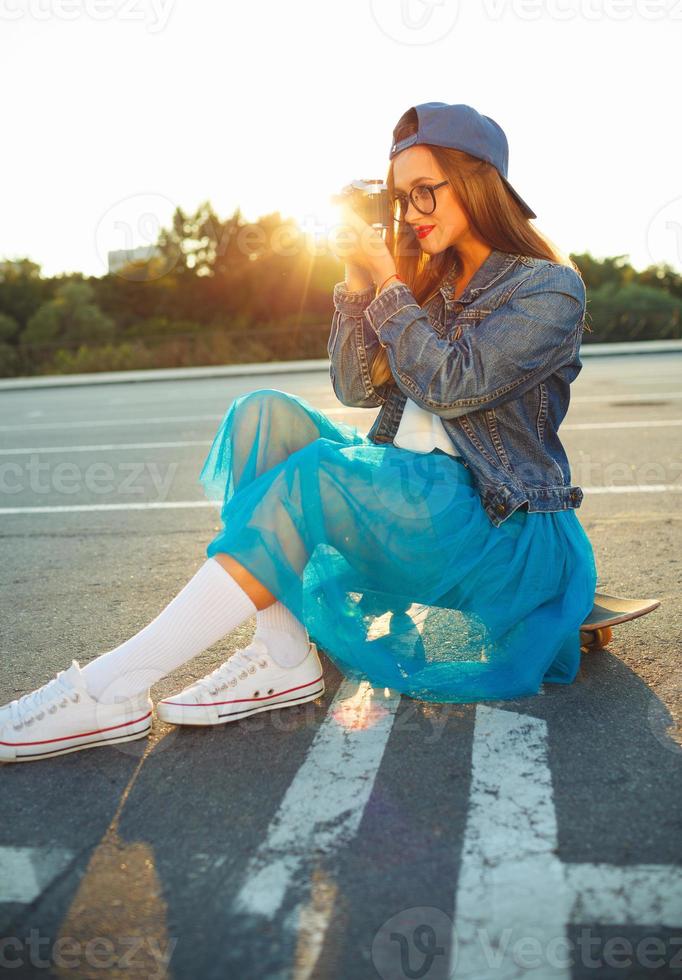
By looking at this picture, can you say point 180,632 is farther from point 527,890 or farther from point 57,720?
point 527,890

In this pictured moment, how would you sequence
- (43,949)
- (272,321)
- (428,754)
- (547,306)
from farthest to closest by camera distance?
(272,321)
(547,306)
(428,754)
(43,949)

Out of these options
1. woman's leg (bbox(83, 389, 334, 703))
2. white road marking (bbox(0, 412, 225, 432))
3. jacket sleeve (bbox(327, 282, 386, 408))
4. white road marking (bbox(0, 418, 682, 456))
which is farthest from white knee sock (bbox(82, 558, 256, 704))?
white road marking (bbox(0, 412, 225, 432))

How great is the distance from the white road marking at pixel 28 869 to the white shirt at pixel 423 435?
1339 mm

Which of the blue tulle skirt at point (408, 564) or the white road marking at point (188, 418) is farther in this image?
the white road marking at point (188, 418)

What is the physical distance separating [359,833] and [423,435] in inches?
44.3

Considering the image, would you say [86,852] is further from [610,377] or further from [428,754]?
[610,377]

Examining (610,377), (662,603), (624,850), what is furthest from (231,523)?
(610,377)

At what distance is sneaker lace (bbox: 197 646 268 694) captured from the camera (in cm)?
242

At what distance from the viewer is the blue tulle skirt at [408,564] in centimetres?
233

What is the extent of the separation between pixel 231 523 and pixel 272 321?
34.9m

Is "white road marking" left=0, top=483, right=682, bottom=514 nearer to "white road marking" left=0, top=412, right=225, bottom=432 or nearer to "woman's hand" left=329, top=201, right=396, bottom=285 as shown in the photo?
"woman's hand" left=329, top=201, right=396, bottom=285

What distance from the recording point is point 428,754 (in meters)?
2.20

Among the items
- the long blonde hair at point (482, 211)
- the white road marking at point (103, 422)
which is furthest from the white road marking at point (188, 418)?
the long blonde hair at point (482, 211)

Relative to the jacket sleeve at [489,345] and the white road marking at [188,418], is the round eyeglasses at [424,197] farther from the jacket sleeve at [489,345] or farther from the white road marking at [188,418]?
the white road marking at [188,418]
